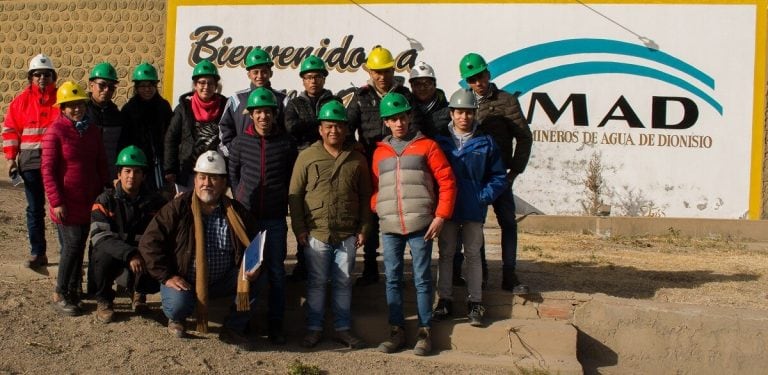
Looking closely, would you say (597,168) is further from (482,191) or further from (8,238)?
(8,238)

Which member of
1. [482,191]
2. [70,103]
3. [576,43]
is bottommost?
[482,191]

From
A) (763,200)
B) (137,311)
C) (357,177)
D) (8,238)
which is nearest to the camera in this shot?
(357,177)

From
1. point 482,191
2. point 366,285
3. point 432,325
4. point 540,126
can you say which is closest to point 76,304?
point 366,285

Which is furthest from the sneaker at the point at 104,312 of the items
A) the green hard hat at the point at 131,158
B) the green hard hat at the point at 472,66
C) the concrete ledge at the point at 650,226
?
the concrete ledge at the point at 650,226

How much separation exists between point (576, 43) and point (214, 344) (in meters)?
8.15

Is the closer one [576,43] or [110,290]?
[110,290]

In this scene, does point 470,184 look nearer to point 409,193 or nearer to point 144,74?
point 409,193

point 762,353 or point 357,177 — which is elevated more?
point 357,177

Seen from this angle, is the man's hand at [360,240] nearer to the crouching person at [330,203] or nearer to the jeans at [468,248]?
the crouching person at [330,203]

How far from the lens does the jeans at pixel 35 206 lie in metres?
7.06

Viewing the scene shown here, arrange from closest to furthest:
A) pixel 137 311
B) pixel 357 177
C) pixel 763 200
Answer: pixel 357 177, pixel 137 311, pixel 763 200

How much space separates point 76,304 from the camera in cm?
656

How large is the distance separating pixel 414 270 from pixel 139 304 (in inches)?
80.2

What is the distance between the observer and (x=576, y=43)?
41.5 ft
